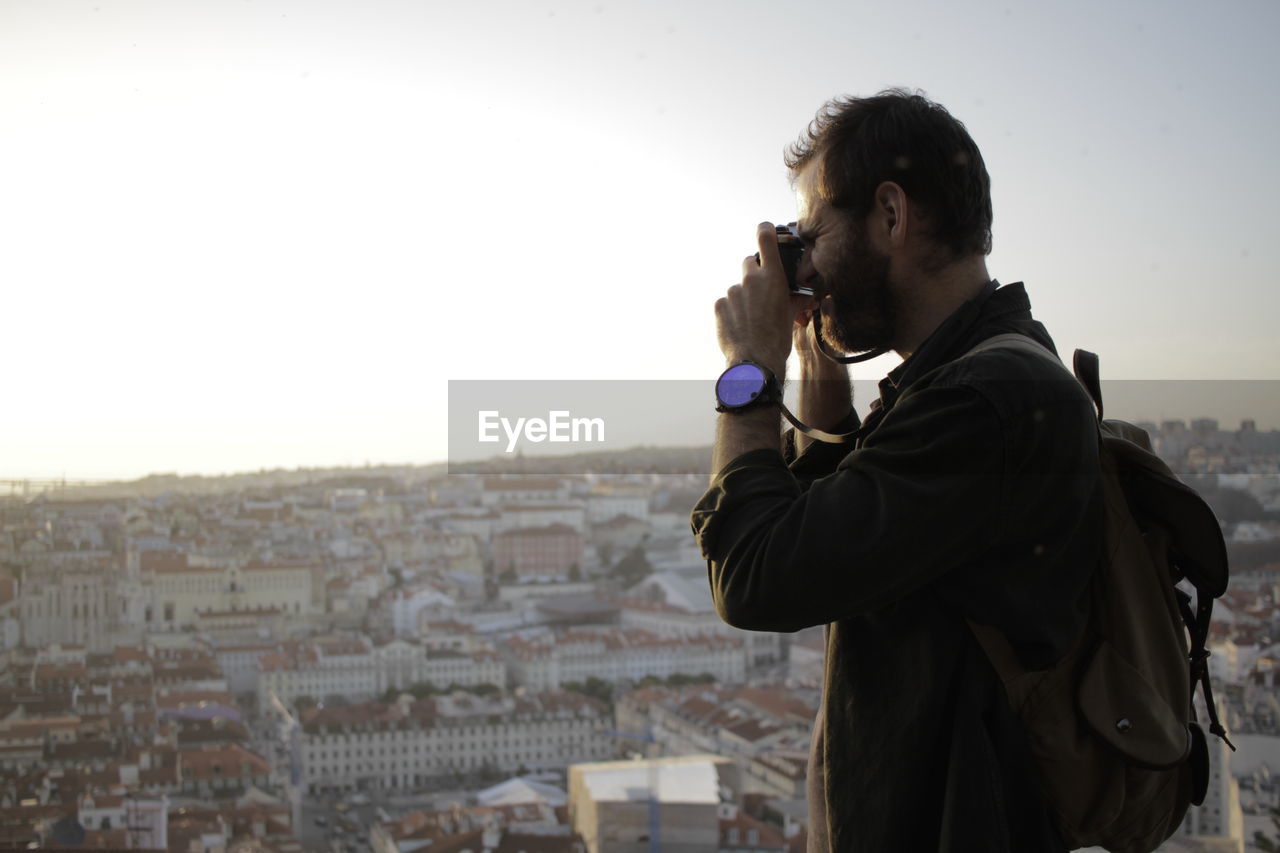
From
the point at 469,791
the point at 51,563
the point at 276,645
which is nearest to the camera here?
the point at 51,563

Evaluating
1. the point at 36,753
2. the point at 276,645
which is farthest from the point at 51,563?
the point at 276,645

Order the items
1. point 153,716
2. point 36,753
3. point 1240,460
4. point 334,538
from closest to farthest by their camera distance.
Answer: point 1240,460 → point 36,753 → point 153,716 → point 334,538

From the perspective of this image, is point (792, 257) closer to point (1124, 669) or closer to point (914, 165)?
point (914, 165)

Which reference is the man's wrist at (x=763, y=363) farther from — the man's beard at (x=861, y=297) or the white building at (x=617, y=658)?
the white building at (x=617, y=658)

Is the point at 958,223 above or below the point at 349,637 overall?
above

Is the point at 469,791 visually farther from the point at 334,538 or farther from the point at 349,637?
the point at 334,538

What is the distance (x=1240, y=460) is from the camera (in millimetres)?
2846

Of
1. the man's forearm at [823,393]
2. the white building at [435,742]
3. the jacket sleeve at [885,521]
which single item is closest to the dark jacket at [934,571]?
the jacket sleeve at [885,521]

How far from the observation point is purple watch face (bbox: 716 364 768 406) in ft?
1.97

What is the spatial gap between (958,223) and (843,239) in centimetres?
6

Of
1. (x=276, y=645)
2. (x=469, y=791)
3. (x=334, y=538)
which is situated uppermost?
(x=334, y=538)

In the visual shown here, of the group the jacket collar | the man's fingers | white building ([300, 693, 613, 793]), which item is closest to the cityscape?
white building ([300, 693, 613, 793])

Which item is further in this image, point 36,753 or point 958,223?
point 36,753

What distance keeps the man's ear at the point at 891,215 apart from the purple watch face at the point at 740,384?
0.34 feet
